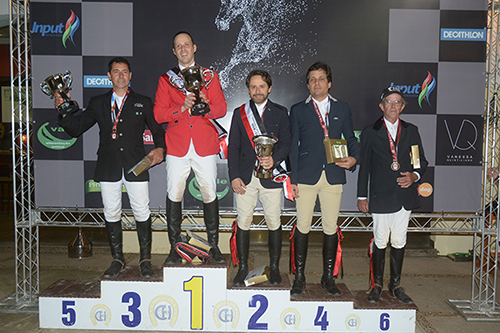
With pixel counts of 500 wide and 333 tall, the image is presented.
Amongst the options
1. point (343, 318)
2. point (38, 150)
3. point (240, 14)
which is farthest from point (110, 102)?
point (343, 318)

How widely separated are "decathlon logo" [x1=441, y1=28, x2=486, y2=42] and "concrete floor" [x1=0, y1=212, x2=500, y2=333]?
2.83 meters

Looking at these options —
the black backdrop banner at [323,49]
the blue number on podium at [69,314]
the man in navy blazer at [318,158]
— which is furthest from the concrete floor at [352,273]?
the man in navy blazer at [318,158]

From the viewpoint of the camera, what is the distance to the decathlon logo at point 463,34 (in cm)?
395

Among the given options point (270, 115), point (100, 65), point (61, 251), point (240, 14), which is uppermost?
point (240, 14)

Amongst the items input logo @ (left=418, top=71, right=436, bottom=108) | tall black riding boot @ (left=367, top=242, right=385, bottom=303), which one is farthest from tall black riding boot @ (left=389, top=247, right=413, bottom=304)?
input logo @ (left=418, top=71, right=436, bottom=108)

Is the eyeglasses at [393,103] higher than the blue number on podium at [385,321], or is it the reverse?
the eyeglasses at [393,103]

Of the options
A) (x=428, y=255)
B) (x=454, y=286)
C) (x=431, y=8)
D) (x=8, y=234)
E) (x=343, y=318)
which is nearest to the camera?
(x=343, y=318)

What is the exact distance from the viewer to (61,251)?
19.0 feet

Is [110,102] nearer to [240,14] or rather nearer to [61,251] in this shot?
[240,14]

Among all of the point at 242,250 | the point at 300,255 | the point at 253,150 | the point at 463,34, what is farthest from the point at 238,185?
the point at 463,34

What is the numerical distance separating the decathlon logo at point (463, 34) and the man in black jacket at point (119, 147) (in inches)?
126

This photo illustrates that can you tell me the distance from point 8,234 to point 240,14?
5842 millimetres

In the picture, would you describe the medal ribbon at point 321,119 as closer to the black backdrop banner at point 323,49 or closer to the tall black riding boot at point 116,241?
the black backdrop banner at point 323,49

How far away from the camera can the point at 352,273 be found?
4820mm
